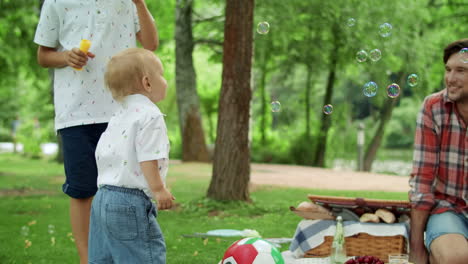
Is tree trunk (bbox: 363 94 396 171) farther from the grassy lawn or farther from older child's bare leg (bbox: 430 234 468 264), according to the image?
older child's bare leg (bbox: 430 234 468 264)

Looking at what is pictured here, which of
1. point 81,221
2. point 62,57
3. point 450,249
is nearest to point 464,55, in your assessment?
point 450,249

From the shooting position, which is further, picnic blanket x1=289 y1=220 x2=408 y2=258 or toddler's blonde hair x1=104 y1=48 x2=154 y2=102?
picnic blanket x1=289 y1=220 x2=408 y2=258

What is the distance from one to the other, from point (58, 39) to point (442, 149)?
85.6 inches

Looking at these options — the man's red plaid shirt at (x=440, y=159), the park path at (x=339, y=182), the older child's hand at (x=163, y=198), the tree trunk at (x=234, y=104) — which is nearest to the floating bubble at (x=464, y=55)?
the man's red plaid shirt at (x=440, y=159)

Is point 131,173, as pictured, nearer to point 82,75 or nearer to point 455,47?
point 82,75

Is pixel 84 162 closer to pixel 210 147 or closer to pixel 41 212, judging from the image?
pixel 41 212

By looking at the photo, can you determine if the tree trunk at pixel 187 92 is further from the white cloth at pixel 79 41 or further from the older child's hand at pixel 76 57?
the older child's hand at pixel 76 57

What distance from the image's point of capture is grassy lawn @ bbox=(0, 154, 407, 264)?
177 inches

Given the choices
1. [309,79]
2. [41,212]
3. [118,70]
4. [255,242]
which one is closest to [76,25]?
[118,70]

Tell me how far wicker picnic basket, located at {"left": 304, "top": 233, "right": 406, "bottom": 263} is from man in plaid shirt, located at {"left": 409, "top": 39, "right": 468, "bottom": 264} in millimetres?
717

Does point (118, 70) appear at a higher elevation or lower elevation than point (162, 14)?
lower

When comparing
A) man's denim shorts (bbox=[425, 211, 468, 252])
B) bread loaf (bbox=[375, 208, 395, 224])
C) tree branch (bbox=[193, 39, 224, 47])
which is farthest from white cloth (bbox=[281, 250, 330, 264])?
tree branch (bbox=[193, 39, 224, 47])

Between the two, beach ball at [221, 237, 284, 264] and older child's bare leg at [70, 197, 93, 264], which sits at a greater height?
older child's bare leg at [70, 197, 93, 264]

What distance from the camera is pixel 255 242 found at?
3.33 meters
